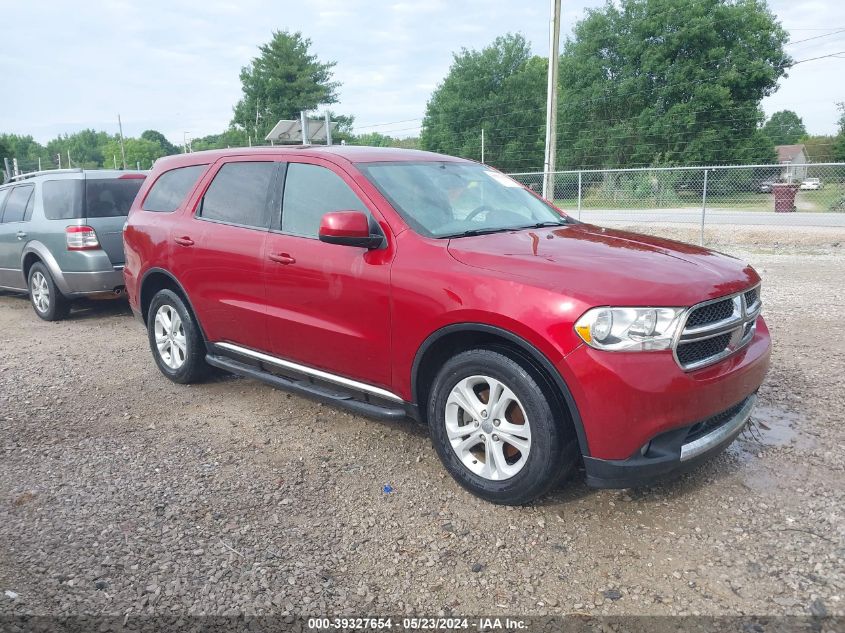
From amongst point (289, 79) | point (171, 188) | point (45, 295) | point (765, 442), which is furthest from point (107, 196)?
point (289, 79)

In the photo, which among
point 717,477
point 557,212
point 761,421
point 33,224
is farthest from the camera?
point 33,224

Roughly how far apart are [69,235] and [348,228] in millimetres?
5503

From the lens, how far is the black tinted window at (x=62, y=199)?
7715 mm

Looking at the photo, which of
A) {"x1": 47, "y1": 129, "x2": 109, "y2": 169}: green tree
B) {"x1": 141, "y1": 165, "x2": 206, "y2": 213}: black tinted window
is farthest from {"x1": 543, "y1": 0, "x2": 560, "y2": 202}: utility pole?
{"x1": 47, "y1": 129, "x2": 109, "y2": 169}: green tree

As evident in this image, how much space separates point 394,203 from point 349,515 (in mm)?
1726

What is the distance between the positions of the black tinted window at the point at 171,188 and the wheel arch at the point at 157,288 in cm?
52

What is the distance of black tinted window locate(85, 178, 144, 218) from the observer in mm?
7723

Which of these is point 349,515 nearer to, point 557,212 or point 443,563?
point 443,563

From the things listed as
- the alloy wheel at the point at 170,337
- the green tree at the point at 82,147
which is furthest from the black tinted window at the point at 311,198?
the green tree at the point at 82,147

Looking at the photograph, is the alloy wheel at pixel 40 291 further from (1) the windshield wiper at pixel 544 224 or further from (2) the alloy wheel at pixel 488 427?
(2) the alloy wheel at pixel 488 427

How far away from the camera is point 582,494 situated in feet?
11.2

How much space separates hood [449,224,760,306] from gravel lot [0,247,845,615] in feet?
3.65

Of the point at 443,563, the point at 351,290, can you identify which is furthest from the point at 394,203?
the point at 443,563

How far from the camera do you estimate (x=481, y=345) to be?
128 inches
